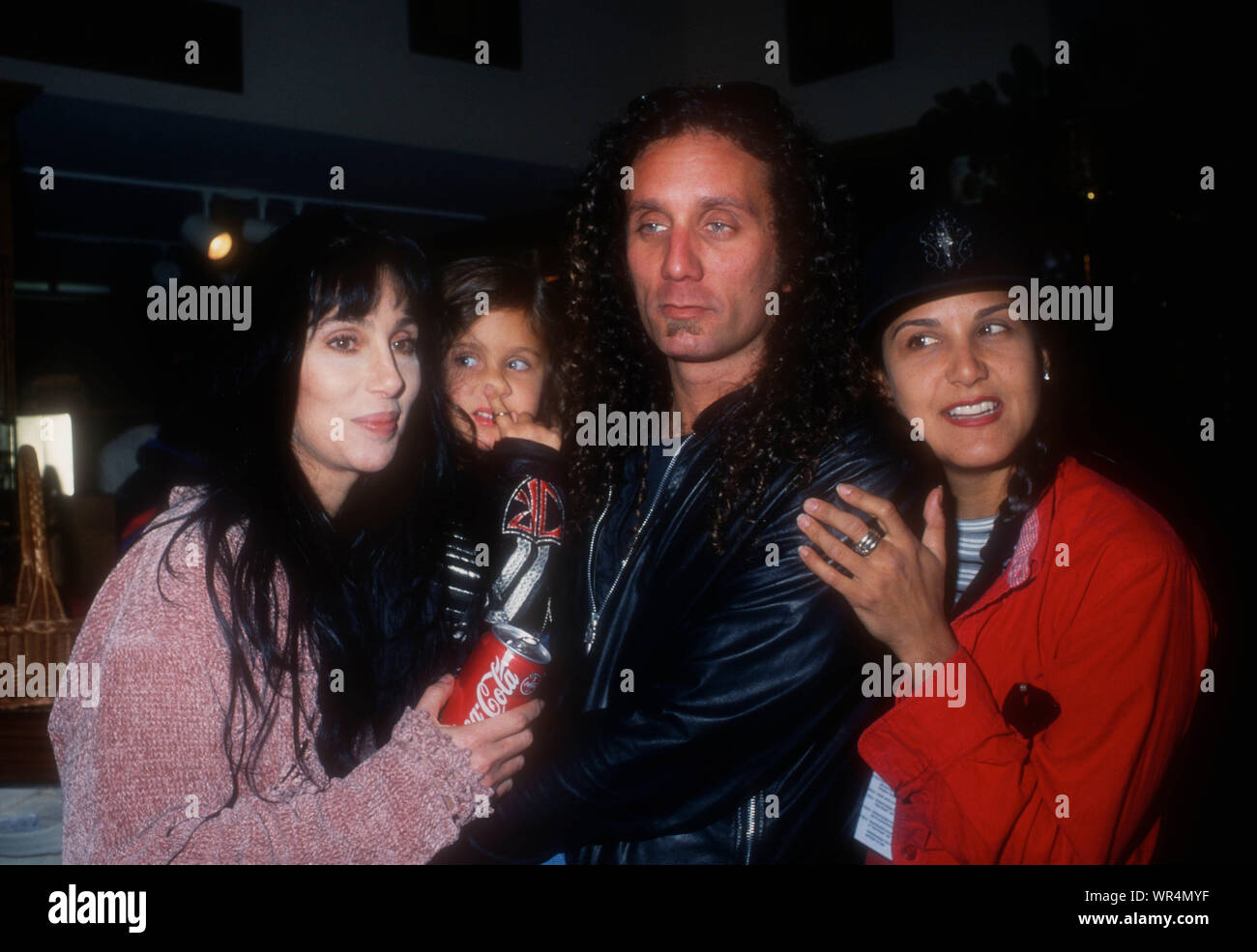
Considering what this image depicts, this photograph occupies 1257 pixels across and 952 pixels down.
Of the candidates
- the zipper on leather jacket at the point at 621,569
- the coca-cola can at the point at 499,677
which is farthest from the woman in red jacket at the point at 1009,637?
the coca-cola can at the point at 499,677

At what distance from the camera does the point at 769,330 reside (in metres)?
1.61

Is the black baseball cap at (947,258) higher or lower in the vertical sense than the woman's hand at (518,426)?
higher

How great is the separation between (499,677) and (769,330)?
0.77 meters

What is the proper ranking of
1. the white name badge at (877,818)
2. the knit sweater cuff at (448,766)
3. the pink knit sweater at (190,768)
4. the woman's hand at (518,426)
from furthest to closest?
1. the woman's hand at (518,426)
2. the white name badge at (877,818)
3. the knit sweater cuff at (448,766)
4. the pink knit sweater at (190,768)

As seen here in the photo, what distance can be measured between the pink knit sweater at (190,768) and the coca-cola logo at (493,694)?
7 centimetres

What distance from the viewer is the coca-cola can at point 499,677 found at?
1354 mm

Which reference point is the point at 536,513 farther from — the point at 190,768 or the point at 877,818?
the point at 877,818

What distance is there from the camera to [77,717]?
4.07ft

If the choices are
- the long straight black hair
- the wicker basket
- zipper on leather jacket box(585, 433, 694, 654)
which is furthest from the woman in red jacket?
the wicker basket

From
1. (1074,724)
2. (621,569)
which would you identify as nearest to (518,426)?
(621,569)

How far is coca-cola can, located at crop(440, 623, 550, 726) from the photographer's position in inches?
53.3

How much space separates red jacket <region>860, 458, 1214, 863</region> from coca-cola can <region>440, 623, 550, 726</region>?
0.54 m

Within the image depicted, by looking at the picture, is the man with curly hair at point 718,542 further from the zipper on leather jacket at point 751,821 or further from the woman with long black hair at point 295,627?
the woman with long black hair at point 295,627
